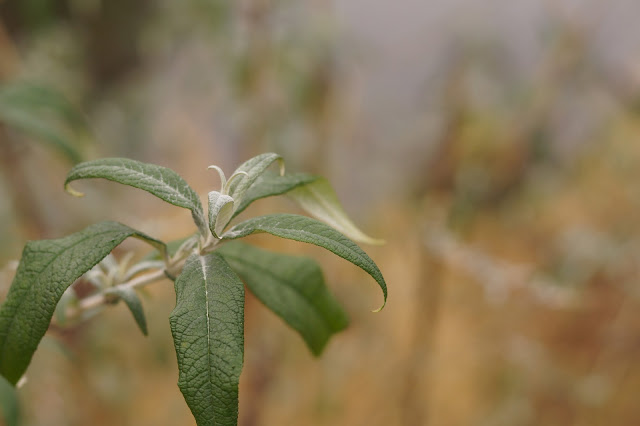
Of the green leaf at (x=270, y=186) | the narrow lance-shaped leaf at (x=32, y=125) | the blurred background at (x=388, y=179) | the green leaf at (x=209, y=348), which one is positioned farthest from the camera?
the blurred background at (x=388, y=179)

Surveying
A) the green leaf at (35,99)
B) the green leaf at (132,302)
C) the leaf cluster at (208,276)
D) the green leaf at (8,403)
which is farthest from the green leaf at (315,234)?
the green leaf at (35,99)

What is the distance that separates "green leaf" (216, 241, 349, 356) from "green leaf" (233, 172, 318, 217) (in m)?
0.06

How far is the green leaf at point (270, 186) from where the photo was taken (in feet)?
A: 1.39

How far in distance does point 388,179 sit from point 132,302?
80.9 inches

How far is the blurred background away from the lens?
1455mm

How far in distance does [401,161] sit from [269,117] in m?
1.09

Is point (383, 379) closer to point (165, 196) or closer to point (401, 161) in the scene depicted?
point (401, 161)

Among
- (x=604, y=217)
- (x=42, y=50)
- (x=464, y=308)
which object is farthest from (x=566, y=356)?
(x=42, y=50)

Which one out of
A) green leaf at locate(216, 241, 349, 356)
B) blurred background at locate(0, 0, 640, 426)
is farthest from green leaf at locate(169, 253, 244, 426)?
blurred background at locate(0, 0, 640, 426)

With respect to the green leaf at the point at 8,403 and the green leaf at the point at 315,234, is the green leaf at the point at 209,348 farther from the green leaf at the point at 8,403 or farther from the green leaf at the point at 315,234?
the green leaf at the point at 8,403

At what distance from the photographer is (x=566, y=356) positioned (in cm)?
212

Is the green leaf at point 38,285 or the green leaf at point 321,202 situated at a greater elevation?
the green leaf at point 321,202

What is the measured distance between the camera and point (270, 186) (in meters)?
0.43

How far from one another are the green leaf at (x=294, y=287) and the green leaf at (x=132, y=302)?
73 mm
